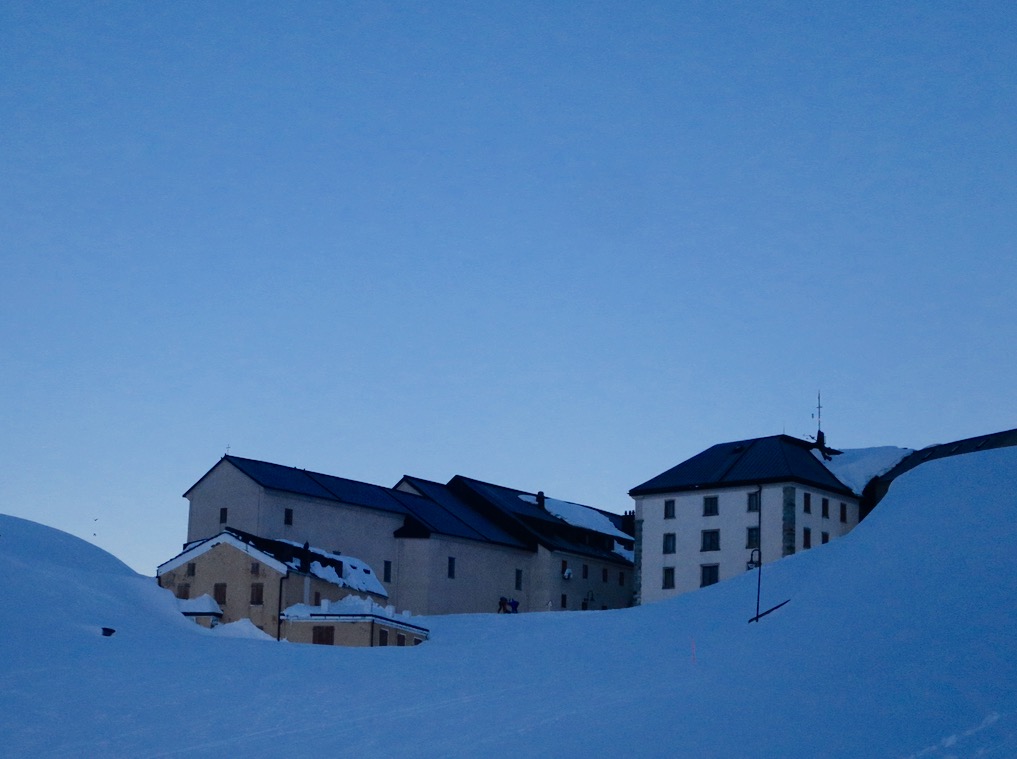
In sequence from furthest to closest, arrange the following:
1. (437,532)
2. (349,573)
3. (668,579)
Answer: (437,532), (668,579), (349,573)

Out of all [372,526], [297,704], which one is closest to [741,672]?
[297,704]

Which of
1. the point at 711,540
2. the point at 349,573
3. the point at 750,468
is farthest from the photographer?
the point at 750,468

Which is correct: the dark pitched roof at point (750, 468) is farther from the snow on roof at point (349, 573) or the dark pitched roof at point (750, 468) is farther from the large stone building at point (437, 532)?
the snow on roof at point (349, 573)

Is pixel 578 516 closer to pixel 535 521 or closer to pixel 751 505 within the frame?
pixel 535 521

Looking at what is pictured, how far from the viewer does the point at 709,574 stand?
82125 millimetres

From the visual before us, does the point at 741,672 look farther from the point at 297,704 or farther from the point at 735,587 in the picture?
the point at 735,587

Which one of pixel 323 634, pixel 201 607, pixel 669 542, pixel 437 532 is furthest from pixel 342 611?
pixel 669 542

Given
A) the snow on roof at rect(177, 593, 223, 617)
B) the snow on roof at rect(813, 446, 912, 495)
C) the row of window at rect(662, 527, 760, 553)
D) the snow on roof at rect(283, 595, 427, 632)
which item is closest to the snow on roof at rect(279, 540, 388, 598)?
the snow on roof at rect(283, 595, 427, 632)

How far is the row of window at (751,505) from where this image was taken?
82.1 meters

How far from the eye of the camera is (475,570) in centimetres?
8838

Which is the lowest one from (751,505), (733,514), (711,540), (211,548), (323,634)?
(323,634)

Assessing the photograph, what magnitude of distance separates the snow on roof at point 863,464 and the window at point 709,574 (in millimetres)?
11468

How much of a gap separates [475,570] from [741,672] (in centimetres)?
4905

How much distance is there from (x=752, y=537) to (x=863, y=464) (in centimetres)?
1247
